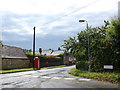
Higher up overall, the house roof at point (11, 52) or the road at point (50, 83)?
the house roof at point (11, 52)

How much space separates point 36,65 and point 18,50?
28.6ft

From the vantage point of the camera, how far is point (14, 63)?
117 ft

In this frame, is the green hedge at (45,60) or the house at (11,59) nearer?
the house at (11,59)

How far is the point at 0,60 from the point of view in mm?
31828

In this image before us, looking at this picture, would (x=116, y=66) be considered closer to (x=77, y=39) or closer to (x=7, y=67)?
(x=77, y=39)

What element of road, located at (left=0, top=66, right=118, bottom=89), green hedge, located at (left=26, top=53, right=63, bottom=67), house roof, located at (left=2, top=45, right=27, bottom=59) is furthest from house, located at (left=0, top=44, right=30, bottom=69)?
road, located at (left=0, top=66, right=118, bottom=89)

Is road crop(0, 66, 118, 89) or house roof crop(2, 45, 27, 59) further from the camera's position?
house roof crop(2, 45, 27, 59)

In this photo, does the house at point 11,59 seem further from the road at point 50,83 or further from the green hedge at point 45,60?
the road at point 50,83

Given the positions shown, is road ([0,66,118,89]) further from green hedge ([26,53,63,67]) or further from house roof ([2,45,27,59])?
green hedge ([26,53,63,67])

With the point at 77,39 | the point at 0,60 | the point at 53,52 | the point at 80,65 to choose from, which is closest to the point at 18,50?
the point at 0,60

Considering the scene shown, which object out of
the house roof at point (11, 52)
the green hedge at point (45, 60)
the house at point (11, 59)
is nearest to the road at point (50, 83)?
the house at point (11, 59)

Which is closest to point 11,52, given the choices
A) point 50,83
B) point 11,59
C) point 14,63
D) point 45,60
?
point 14,63

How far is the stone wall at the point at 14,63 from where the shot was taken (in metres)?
32.5

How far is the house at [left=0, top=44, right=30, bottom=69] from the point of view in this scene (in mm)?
32719
